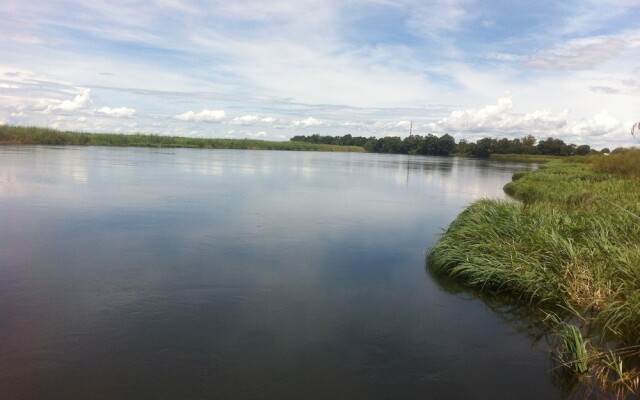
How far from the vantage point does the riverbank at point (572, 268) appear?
6.50 m

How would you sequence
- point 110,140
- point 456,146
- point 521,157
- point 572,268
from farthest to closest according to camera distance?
point 456,146 < point 521,157 < point 110,140 < point 572,268

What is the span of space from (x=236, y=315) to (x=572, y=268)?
596 centimetres

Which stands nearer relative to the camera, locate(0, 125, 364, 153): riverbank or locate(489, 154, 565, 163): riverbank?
locate(0, 125, 364, 153): riverbank

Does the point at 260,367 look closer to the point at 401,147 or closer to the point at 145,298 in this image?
the point at 145,298

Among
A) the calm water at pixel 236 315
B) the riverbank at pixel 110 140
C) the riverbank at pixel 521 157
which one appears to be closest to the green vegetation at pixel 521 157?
the riverbank at pixel 521 157

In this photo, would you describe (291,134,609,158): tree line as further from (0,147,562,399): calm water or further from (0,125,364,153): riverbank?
(0,147,562,399): calm water

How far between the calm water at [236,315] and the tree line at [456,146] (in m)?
82.7

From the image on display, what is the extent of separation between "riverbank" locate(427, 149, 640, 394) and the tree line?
80.6m

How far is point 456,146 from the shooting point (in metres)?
103

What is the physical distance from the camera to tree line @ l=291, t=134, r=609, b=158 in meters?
88.5

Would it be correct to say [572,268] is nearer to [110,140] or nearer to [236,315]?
[236,315]

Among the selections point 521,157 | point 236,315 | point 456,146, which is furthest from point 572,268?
point 456,146

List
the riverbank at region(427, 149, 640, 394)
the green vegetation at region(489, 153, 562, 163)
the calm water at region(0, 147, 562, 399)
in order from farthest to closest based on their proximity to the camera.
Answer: the green vegetation at region(489, 153, 562, 163) → the riverbank at region(427, 149, 640, 394) → the calm water at region(0, 147, 562, 399)

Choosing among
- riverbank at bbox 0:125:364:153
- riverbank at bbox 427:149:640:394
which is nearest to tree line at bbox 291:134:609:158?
riverbank at bbox 0:125:364:153
